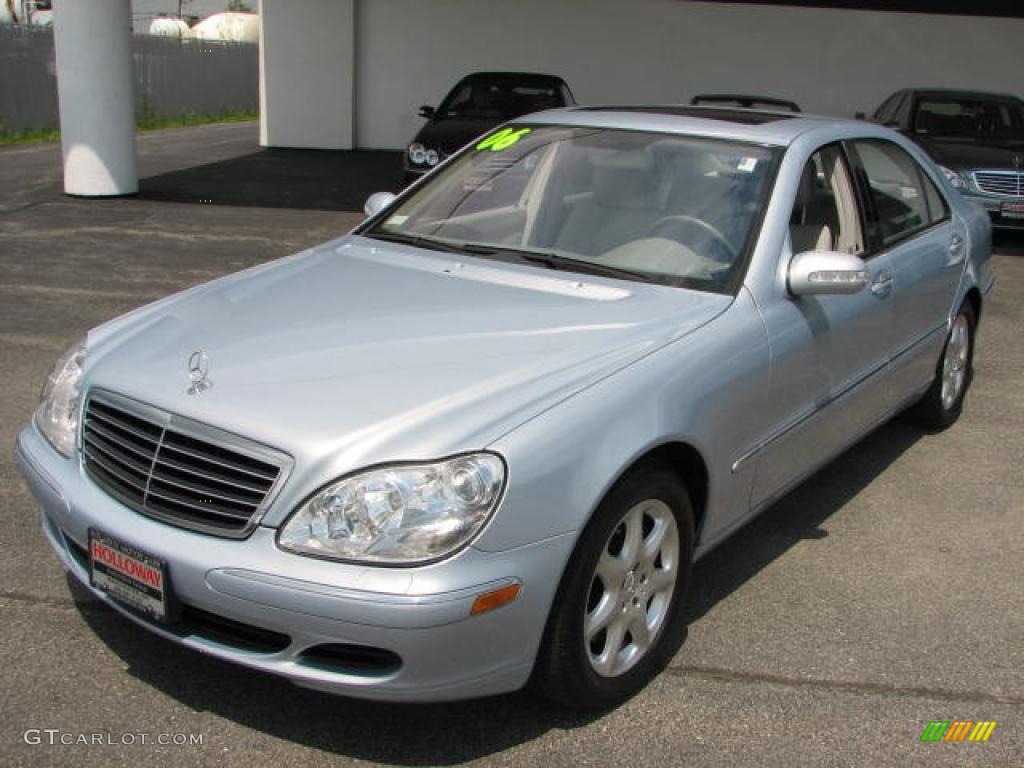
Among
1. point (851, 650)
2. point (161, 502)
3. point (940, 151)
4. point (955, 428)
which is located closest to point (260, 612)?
point (161, 502)

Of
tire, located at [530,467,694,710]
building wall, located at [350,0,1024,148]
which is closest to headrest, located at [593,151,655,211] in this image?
tire, located at [530,467,694,710]

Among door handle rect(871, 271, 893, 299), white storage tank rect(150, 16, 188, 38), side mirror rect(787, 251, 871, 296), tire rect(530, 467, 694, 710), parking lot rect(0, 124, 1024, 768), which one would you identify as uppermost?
side mirror rect(787, 251, 871, 296)

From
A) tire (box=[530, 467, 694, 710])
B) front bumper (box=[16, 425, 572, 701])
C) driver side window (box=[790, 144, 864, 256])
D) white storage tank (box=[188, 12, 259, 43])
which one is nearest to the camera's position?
front bumper (box=[16, 425, 572, 701])

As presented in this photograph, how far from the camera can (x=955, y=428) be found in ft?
19.4

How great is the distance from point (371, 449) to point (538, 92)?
1160cm

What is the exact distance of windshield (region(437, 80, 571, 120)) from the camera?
43.1ft

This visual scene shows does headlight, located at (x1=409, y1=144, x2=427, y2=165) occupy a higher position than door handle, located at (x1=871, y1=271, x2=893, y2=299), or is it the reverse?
door handle, located at (x1=871, y1=271, x2=893, y2=299)

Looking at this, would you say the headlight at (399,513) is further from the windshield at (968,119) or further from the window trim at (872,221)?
the windshield at (968,119)

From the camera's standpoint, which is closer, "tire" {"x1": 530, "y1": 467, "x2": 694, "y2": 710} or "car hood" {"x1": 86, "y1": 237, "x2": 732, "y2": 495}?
"car hood" {"x1": 86, "y1": 237, "x2": 732, "y2": 495}

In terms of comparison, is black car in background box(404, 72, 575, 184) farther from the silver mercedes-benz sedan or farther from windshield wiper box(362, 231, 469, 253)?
windshield wiper box(362, 231, 469, 253)

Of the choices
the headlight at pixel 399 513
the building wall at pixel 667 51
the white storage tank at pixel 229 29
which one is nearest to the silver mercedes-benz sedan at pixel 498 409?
the headlight at pixel 399 513

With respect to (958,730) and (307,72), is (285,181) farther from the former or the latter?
(958,730)

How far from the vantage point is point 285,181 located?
15.3 metres

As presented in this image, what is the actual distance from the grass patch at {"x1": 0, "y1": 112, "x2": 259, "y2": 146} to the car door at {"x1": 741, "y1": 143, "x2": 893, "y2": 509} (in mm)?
18497
